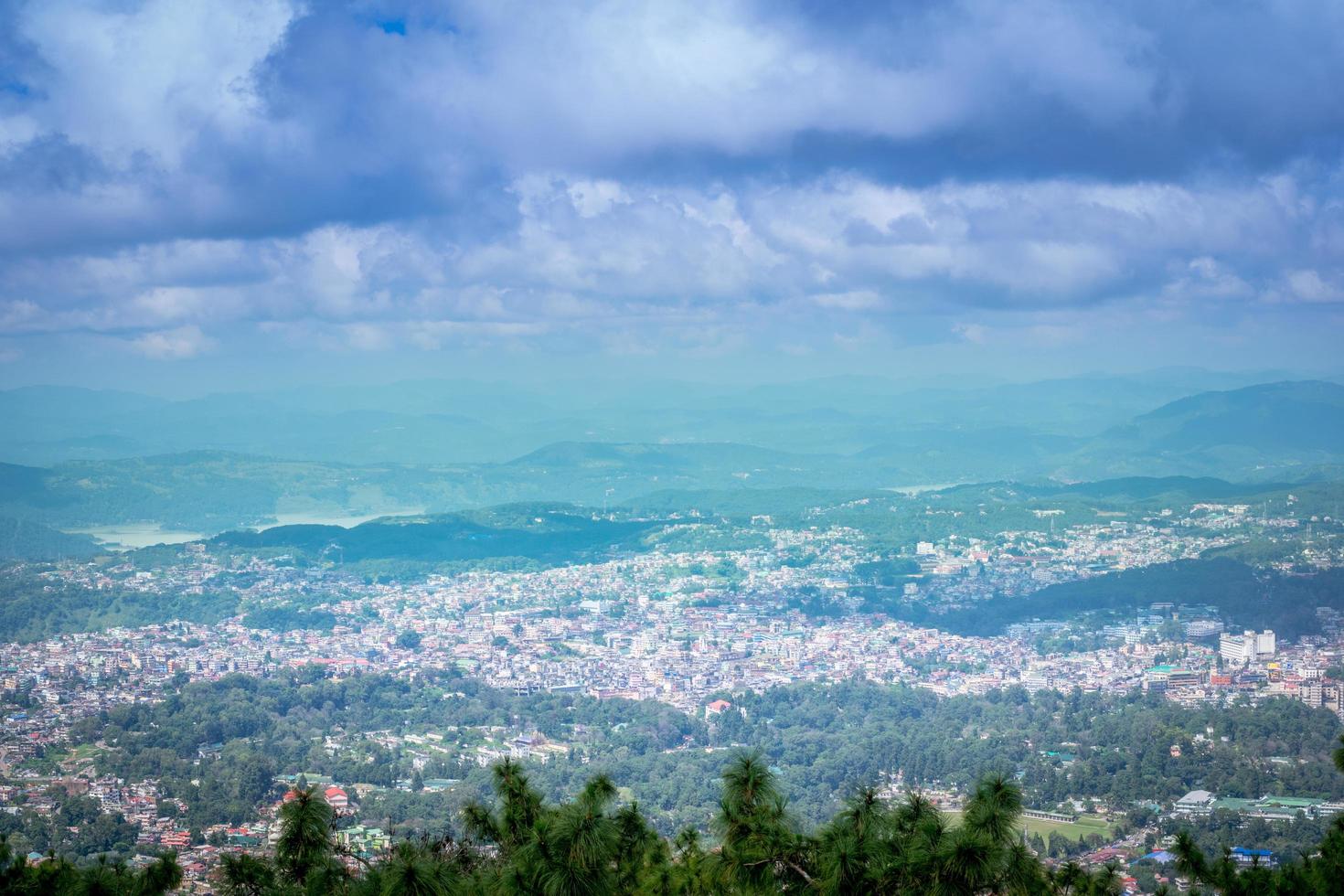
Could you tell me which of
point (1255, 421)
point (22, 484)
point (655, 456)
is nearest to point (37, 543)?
point (22, 484)

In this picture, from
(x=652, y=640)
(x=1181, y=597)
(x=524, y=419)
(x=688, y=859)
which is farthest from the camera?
(x=524, y=419)

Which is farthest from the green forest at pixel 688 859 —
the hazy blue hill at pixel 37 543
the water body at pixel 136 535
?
the water body at pixel 136 535

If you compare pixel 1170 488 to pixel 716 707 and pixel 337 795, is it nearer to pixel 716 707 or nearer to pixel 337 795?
pixel 716 707

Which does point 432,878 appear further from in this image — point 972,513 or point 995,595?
point 972,513

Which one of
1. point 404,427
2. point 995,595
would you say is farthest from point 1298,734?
point 404,427

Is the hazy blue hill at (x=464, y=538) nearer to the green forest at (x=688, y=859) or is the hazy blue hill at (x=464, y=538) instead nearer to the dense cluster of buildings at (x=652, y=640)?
the dense cluster of buildings at (x=652, y=640)

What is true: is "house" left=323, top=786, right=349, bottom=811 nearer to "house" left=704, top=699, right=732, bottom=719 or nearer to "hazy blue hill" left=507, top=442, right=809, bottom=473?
"house" left=704, top=699, right=732, bottom=719

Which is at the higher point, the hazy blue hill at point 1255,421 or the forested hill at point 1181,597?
the hazy blue hill at point 1255,421

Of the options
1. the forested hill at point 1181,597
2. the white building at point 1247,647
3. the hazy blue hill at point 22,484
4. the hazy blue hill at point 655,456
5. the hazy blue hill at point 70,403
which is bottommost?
the white building at point 1247,647

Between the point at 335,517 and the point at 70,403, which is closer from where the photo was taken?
the point at 335,517
